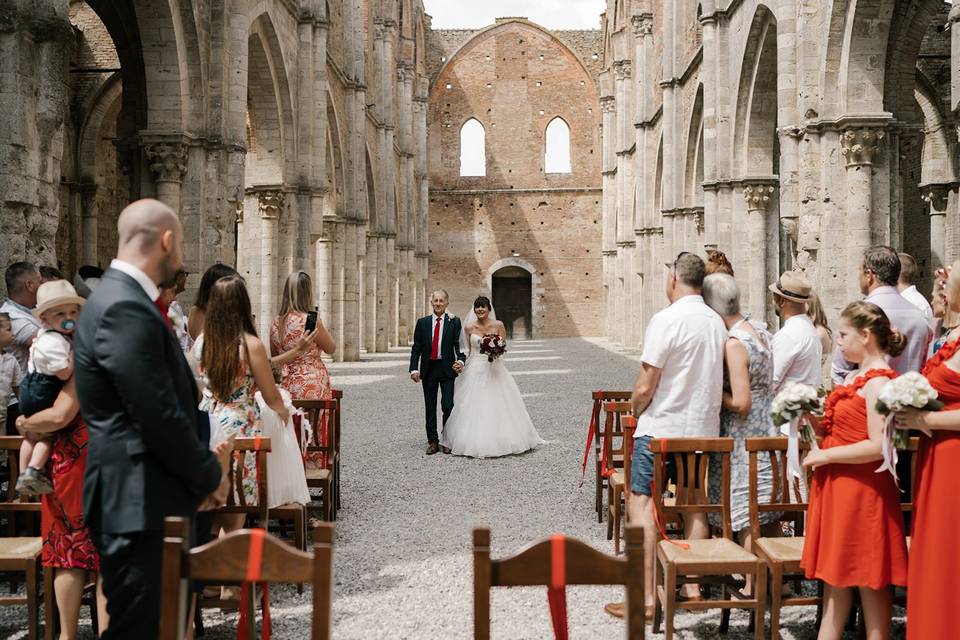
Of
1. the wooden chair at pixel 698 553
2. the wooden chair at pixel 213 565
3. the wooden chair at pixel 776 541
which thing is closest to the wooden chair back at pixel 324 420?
the wooden chair at pixel 698 553

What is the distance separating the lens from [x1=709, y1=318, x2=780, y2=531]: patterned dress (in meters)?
4.44

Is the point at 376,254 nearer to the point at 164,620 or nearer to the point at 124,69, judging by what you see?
the point at 124,69

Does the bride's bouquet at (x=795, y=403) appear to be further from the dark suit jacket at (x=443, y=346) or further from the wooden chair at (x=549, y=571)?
the dark suit jacket at (x=443, y=346)

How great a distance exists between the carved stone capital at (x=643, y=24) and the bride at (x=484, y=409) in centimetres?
1970

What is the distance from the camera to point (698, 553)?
3.94 meters

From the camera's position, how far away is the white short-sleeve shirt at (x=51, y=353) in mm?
3453

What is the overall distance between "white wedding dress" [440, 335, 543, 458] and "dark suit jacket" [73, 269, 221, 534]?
6408mm

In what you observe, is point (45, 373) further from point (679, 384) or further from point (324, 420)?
point (324, 420)

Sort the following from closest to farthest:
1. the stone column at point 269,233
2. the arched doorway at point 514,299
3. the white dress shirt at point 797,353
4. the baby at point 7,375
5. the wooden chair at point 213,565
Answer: the wooden chair at point 213,565, the white dress shirt at point 797,353, the baby at point 7,375, the stone column at point 269,233, the arched doorway at point 514,299

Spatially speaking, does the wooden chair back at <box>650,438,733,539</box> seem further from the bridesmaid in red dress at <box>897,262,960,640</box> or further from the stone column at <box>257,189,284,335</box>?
the stone column at <box>257,189,284,335</box>

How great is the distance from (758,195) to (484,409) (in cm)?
950

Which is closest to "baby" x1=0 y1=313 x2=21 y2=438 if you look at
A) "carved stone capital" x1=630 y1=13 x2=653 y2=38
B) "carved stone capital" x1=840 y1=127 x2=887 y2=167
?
"carved stone capital" x1=840 y1=127 x2=887 y2=167

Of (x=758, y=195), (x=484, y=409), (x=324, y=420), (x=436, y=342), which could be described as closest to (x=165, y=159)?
(x=436, y=342)

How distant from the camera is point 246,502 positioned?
467 centimetres
